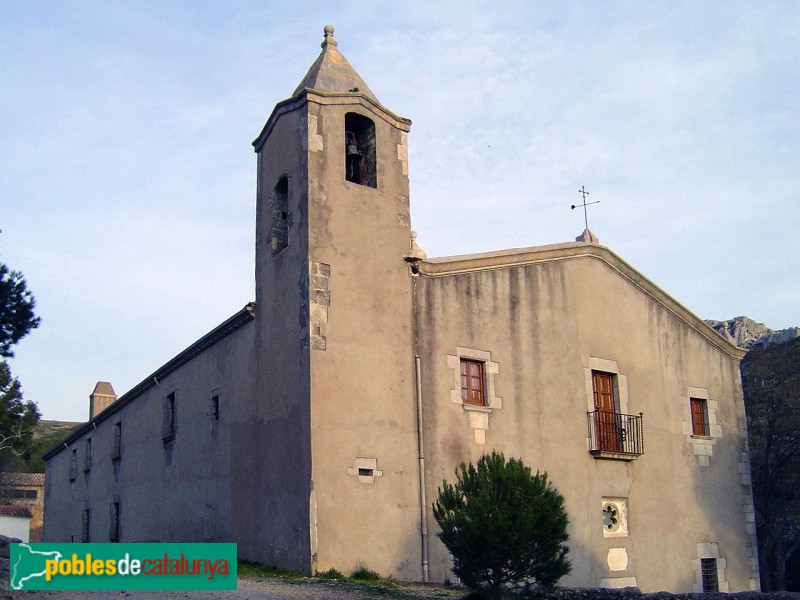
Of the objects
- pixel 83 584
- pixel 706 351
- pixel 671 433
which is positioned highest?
pixel 706 351

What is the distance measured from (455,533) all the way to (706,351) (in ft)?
38.0

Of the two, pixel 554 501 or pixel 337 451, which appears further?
pixel 337 451

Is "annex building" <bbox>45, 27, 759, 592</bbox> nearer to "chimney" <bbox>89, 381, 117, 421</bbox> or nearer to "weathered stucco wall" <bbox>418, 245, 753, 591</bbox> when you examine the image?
"weathered stucco wall" <bbox>418, 245, 753, 591</bbox>

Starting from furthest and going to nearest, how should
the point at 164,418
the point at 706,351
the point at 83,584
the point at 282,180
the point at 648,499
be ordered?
the point at 164,418, the point at 706,351, the point at 648,499, the point at 282,180, the point at 83,584

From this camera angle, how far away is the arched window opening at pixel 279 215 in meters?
16.6

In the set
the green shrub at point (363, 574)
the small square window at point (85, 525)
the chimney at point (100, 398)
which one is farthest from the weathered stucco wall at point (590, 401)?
→ the chimney at point (100, 398)

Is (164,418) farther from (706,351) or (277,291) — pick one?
(706,351)

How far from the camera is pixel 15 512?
1857 inches

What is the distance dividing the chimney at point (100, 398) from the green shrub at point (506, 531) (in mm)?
26235

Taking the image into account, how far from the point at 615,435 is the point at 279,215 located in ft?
26.9

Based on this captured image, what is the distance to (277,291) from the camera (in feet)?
52.9

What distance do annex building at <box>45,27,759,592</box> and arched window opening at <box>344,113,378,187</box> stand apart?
0.14 feet

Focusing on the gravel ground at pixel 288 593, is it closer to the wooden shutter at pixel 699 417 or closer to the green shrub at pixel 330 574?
the green shrub at pixel 330 574

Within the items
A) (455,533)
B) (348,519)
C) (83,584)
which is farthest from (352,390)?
(83,584)
